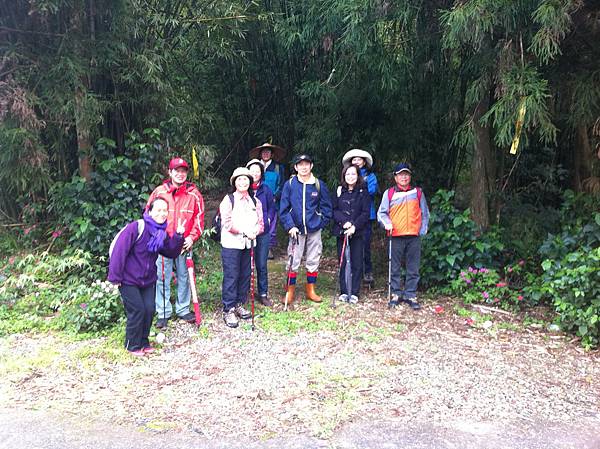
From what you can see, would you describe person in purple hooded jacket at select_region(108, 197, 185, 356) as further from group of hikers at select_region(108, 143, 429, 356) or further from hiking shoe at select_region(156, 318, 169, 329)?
hiking shoe at select_region(156, 318, 169, 329)

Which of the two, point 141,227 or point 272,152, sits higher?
point 272,152

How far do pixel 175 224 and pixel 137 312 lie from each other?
2.72 ft

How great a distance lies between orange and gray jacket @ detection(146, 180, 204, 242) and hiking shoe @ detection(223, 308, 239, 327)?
2.29 ft

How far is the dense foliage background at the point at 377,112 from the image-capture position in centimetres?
406

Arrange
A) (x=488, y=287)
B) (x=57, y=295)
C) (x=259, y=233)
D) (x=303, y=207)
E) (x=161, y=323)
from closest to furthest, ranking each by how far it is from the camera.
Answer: (x=161, y=323)
(x=259, y=233)
(x=57, y=295)
(x=303, y=207)
(x=488, y=287)

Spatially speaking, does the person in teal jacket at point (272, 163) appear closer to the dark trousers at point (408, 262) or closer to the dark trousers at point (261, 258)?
the dark trousers at point (261, 258)

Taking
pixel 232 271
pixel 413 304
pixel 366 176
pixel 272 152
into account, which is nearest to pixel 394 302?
pixel 413 304

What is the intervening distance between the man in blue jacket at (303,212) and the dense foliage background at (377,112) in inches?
48.0

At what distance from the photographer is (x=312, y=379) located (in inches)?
132

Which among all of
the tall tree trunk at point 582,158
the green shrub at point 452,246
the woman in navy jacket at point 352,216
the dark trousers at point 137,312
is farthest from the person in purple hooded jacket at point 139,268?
the tall tree trunk at point 582,158

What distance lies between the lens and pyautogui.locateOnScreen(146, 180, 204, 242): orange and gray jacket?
417 centimetres

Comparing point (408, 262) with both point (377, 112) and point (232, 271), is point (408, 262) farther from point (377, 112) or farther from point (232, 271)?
point (377, 112)

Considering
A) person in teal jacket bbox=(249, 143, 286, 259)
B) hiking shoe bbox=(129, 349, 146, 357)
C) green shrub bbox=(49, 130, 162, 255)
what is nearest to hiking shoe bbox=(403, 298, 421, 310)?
person in teal jacket bbox=(249, 143, 286, 259)

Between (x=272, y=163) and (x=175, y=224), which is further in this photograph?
(x=272, y=163)
